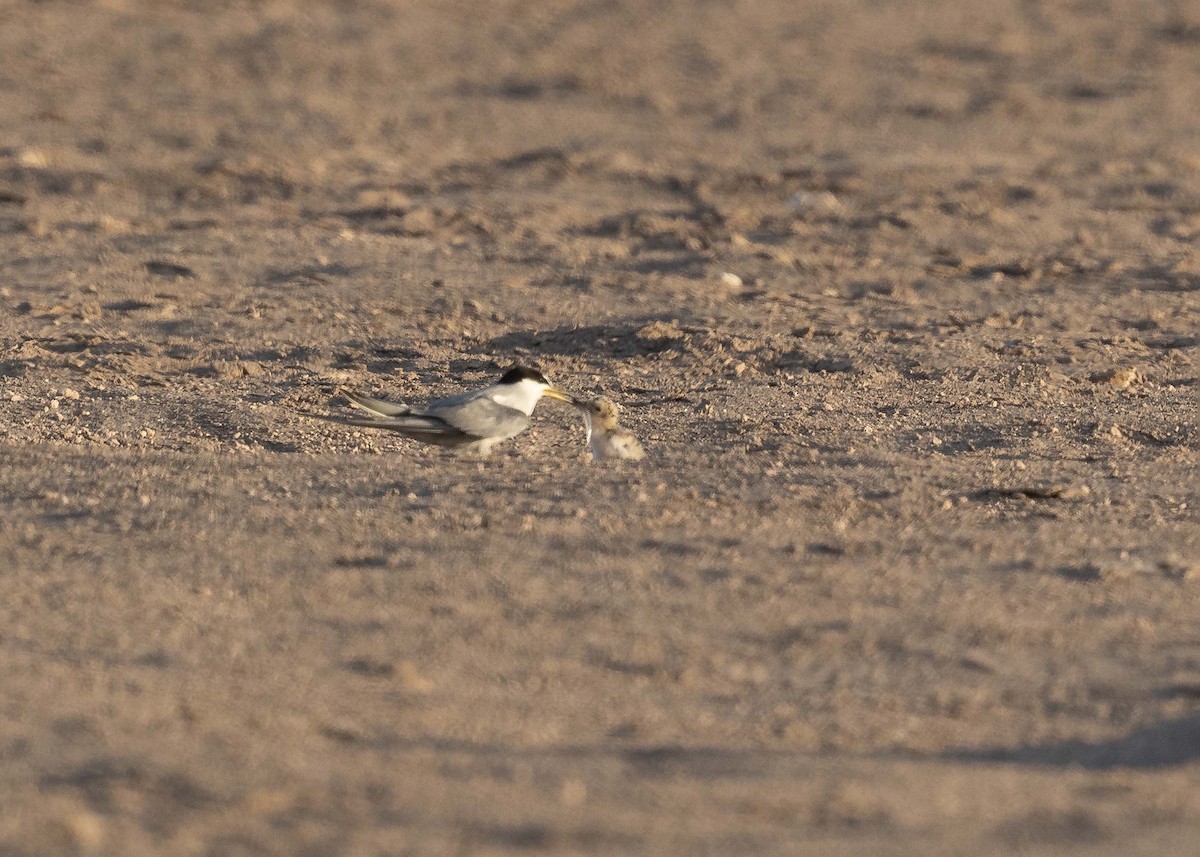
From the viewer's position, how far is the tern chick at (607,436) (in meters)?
6.21

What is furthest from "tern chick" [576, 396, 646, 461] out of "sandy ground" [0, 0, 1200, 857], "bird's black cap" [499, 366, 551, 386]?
"bird's black cap" [499, 366, 551, 386]

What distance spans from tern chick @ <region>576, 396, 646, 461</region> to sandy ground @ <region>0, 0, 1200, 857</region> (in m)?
0.11

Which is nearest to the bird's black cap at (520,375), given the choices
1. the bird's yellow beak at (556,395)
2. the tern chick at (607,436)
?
the bird's yellow beak at (556,395)

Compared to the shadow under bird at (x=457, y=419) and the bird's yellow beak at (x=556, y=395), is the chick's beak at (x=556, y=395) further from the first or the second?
the shadow under bird at (x=457, y=419)

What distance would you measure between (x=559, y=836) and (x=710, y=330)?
493cm

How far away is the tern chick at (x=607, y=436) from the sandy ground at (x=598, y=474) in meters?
0.11

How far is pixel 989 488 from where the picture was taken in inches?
232

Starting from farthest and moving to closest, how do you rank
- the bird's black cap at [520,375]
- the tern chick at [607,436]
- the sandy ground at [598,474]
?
the bird's black cap at [520,375] → the tern chick at [607,436] → the sandy ground at [598,474]

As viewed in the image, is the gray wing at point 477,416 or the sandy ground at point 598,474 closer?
the sandy ground at point 598,474

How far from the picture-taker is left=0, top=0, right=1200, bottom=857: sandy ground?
3.69 meters

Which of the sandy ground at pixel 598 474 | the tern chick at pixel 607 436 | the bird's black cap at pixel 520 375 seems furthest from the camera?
the bird's black cap at pixel 520 375

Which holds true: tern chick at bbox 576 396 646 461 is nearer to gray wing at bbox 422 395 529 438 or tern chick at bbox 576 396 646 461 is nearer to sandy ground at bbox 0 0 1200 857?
sandy ground at bbox 0 0 1200 857

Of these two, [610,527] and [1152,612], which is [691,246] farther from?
[1152,612]

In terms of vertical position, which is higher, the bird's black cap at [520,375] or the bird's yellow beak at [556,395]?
the bird's black cap at [520,375]
